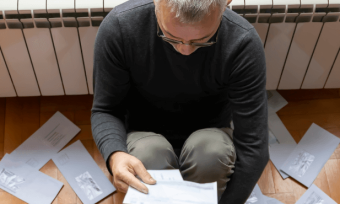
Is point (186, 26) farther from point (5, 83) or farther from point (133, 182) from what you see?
point (5, 83)

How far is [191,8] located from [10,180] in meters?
1.10

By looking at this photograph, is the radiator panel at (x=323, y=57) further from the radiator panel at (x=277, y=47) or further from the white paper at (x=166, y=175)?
the white paper at (x=166, y=175)

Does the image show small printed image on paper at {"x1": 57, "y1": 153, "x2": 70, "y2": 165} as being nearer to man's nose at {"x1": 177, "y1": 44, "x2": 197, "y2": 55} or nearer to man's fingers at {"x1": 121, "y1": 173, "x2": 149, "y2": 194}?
man's fingers at {"x1": 121, "y1": 173, "x2": 149, "y2": 194}

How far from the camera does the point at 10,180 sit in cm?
151

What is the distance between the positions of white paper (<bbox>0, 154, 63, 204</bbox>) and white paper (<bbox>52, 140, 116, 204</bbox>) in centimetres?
6

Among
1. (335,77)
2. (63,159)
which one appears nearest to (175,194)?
(63,159)

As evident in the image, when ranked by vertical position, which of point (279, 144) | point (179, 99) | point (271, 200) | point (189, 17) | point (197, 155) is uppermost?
point (189, 17)

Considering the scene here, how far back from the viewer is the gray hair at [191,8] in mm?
769

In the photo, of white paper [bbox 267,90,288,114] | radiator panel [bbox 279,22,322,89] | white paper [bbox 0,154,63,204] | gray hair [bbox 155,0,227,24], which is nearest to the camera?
gray hair [bbox 155,0,227,24]

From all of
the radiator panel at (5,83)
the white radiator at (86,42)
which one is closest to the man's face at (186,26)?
the white radiator at (86,42)

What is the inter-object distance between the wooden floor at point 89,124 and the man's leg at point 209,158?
20.0 inches

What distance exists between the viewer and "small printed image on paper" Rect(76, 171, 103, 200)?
59.1 inches

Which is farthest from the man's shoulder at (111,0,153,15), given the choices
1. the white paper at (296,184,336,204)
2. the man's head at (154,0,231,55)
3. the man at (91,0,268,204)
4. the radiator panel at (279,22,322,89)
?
the white paper at (296,184,336,204)

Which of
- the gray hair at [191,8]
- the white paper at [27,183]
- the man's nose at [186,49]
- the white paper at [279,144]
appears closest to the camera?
the gray hair at [191,8]
